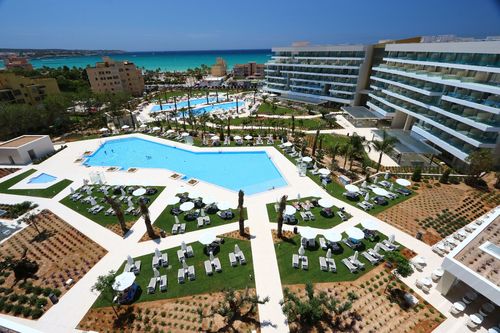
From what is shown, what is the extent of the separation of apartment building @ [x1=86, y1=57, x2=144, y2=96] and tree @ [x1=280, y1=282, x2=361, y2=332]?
84884 mm

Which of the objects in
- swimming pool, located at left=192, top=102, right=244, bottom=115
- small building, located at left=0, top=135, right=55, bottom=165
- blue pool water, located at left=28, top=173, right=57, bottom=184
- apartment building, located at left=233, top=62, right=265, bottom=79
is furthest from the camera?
apartment building, located at left=233, top=62, right=265, bottom=79

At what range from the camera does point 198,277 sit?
19.8m

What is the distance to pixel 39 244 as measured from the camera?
2388cm

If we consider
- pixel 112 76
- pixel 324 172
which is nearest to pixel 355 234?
pixel 324 172

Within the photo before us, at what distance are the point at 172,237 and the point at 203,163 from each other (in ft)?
60.5

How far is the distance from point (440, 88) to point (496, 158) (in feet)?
40.6

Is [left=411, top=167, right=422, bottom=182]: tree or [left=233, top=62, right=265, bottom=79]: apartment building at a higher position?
[left=233, top=62, right=265, bottom=79]: apartment building

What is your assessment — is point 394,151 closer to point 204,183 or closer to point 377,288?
point 377,288

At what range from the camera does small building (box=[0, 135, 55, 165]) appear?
40281mm

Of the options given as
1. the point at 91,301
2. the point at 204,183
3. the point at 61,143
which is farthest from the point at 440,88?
the point at 61,143

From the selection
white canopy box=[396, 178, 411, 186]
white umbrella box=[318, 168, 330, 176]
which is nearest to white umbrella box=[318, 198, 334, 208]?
white umbrella box=[318, 168, 330, 176]

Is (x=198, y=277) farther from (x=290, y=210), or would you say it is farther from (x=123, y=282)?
(x=290, y=210)

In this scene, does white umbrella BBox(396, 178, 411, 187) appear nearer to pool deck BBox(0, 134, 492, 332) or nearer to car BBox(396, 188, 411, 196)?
car BBox(396, 188, 411, 196)

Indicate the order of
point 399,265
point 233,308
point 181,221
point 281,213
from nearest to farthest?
point 233,308 → point 399,265 → point 281,213 → point 181,221
